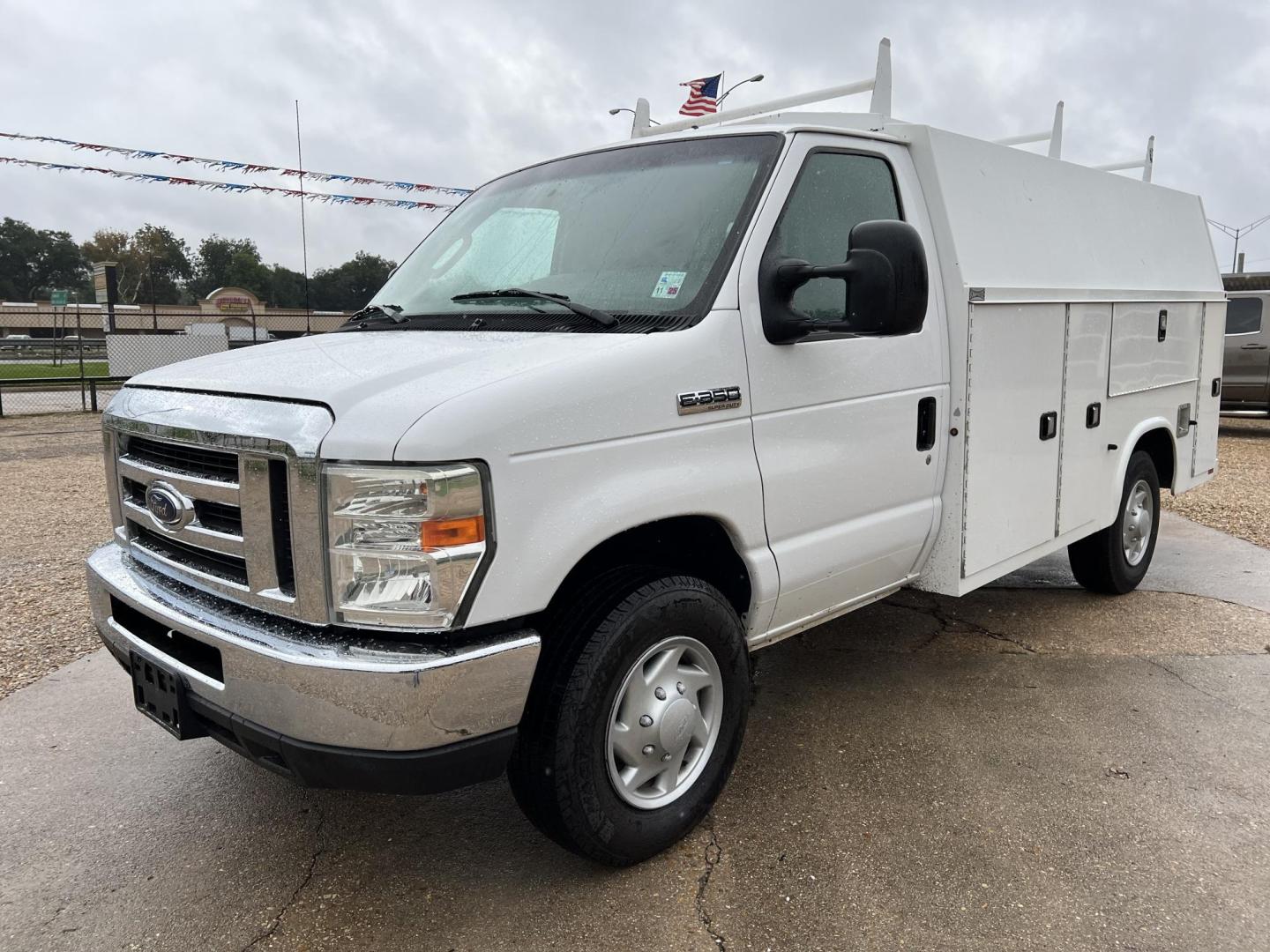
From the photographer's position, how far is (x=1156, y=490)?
572cm

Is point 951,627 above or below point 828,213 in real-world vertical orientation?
below

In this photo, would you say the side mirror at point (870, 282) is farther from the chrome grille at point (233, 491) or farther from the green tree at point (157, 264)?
the green tree at point (157, 264)

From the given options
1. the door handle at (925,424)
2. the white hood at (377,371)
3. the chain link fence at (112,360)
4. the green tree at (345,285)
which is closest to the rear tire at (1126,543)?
the door handle at (925,424)

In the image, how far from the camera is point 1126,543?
18.2 ft

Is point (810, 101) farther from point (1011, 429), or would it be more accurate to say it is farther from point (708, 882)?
point (708, 882)

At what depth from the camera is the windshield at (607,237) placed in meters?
3.04

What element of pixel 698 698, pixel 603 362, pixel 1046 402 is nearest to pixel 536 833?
pixel 698 698

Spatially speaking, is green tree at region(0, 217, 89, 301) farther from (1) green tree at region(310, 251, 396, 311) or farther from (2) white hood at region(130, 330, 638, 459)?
(2) white hood at region(130, 330, 638, 459)

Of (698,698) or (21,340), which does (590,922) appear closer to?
(698,698)

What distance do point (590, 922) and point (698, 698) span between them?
0.72m

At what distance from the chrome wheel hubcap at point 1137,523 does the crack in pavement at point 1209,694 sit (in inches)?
38.9

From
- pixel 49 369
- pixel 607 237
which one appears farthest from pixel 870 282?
pixel 49 369

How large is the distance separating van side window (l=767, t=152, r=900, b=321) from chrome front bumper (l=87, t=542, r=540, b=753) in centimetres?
155

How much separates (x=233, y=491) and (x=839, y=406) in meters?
1.90
